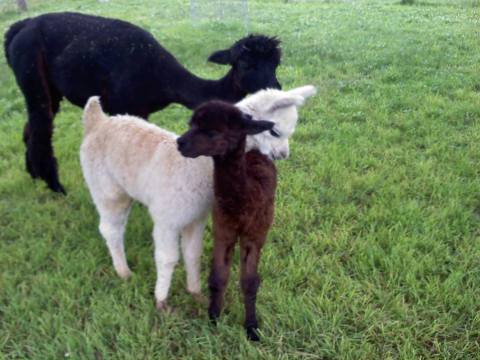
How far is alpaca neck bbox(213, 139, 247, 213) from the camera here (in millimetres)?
2484

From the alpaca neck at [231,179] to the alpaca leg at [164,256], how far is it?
0.44 meters

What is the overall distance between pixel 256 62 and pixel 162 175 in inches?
56.0

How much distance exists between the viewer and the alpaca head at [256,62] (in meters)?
3.69

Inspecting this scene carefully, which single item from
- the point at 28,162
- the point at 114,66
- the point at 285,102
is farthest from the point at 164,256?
the point at 28,162

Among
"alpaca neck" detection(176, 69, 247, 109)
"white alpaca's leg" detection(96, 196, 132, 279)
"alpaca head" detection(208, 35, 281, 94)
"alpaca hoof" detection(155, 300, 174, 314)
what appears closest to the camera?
"alpaca hoof" detection(155, 300, 174, 314)

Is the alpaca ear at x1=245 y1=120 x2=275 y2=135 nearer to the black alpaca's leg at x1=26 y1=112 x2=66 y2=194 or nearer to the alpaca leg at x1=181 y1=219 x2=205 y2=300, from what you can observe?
the alpaca leg at x1=181 y1=219 x2=205 y2=300

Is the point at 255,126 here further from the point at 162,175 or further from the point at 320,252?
the point at 320,252

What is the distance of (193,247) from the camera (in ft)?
9.87

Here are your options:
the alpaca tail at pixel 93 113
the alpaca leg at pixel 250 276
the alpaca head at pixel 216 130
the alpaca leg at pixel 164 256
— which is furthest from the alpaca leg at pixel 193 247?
the alpaca tail at pixel 93 113

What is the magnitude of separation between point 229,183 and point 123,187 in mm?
831

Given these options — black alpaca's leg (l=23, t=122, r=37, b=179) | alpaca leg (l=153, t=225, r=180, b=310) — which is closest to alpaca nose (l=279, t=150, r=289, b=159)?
alpaca leg (l=153, t=225, r=180, b=310)

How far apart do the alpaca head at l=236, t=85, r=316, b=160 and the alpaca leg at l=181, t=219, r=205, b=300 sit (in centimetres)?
60

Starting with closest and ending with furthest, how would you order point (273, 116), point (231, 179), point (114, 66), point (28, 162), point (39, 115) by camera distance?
point (231, 179), point (273, 116), point (114, 66), point (39, 115), point (28, 162)

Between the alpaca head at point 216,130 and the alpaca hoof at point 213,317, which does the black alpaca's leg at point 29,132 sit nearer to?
the alpaca hoof at point 213,317
